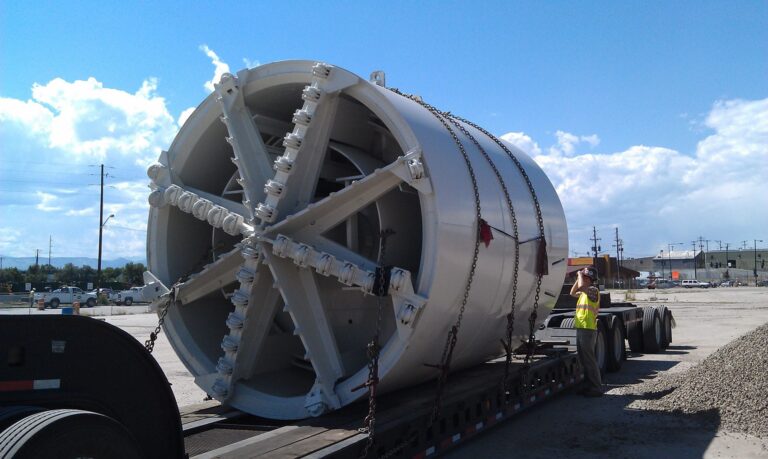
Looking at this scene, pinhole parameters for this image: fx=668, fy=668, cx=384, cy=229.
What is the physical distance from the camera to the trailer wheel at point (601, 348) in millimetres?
11891

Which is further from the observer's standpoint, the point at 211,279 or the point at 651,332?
the point at 651,332

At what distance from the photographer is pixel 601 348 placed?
12102 mm

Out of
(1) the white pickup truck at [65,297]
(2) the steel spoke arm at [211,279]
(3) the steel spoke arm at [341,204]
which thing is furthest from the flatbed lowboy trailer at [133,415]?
(1) the white pickup truck at [65,297]

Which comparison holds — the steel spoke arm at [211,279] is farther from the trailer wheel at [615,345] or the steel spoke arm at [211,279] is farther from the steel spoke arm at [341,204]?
the trailer wheel at [615,345]

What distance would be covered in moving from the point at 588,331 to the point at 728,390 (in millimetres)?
2016

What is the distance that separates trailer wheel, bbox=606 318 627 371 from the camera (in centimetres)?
1264

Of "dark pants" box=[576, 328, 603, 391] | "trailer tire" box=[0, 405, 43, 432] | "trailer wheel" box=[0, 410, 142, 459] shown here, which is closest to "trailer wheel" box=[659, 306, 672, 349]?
"dark pants" box=[576, 328, 603, 391]

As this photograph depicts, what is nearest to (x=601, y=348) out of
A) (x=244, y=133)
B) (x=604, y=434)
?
(x=604, y=434)

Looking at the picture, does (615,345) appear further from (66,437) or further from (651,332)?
(66,437)

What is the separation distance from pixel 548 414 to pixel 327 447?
5.02 m

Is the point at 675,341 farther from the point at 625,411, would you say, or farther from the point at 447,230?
the point at 447,230

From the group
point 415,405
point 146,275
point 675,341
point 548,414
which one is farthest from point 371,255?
point 675,341

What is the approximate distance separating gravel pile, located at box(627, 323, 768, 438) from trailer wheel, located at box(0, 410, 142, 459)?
6.72 m

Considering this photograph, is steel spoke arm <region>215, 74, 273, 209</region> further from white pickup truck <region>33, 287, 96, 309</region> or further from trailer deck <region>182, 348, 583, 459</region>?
white pickup truck <region>33, 287, 96, 309</region>
